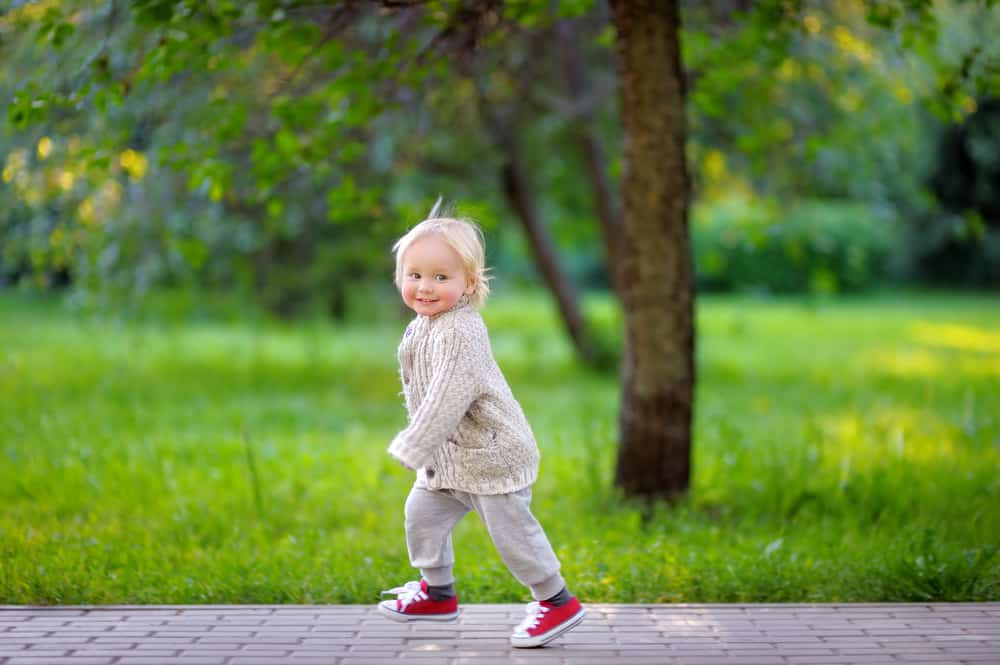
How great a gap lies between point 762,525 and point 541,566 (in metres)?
2.41

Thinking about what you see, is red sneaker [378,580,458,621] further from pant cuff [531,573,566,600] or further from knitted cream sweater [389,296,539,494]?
knitted cream sweater [389,296,539,494]

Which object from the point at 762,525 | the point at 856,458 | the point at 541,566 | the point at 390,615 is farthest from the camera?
the point at 856,458

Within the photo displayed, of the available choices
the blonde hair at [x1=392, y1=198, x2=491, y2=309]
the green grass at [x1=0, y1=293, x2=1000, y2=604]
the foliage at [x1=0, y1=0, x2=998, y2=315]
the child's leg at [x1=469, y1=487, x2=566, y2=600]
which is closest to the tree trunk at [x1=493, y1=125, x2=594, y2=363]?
the foliage at [x1=0, y1=0, x2=998, y2=315]

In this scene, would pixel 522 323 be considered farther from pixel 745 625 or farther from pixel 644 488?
pixel 745 625

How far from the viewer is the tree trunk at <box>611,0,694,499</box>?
6340mm

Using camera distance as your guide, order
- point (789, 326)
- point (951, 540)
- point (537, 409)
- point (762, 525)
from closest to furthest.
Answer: point (951, 540), point (762, 525), point (537, 409), point (789, 326)

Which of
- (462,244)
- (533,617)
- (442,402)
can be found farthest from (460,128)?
(533,617)

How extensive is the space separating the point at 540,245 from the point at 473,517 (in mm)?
7587

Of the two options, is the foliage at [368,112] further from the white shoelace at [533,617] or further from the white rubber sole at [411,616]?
the white shoelace at [533,617]

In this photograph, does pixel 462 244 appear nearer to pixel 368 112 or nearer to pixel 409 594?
pixel 409 594

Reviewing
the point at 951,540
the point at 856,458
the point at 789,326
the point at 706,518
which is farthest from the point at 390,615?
the point at 789,326

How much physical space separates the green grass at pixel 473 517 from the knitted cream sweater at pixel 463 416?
100 centimetres

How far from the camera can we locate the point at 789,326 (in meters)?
22.2

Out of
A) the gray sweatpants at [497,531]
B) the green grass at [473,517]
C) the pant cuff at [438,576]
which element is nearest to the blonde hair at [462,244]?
the gray sweatpants at [497,531]
